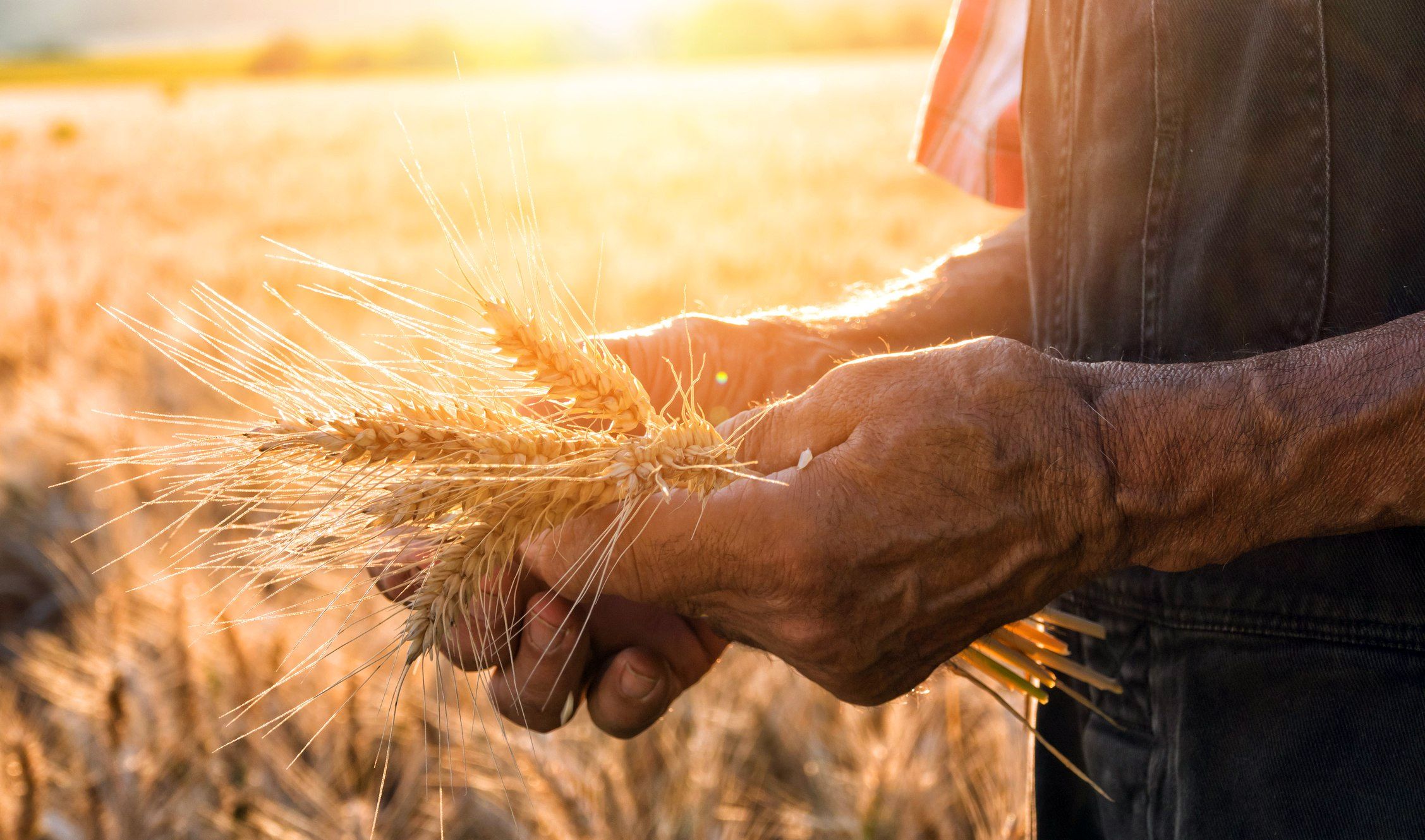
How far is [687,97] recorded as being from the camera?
20.8 metres

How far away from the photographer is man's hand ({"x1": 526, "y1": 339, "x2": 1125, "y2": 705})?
3.62 ft

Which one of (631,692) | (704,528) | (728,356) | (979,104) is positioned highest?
(979,104)

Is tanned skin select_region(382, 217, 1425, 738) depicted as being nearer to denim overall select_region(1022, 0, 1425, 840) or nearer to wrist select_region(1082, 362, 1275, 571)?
wrist select_region(1082, 362, 1275, 571)

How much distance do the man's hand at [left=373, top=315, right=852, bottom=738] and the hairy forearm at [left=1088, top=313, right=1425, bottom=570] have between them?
0.59 metres

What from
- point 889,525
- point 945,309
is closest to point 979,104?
point 945,309

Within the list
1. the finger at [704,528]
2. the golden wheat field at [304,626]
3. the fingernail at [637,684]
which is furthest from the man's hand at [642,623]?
the finger at [704,528]

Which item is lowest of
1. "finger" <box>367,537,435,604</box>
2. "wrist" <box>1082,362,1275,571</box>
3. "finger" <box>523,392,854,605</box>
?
"finger" <box>367,537,435,604</box>

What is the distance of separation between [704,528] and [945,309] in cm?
70

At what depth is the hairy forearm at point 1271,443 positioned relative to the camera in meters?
1.04

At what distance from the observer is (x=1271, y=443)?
3.52ft

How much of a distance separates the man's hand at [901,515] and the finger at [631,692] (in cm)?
34

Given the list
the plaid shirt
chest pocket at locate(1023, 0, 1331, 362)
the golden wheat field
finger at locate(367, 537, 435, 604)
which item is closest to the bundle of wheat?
finger at locate(367, 537, 435, 604)

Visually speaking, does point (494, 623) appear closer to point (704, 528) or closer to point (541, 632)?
point (541, 632)

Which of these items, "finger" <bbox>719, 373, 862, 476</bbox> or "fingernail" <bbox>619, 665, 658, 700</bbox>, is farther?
"fingernail" <bbox>619, 665, 658, 700</bbox>
